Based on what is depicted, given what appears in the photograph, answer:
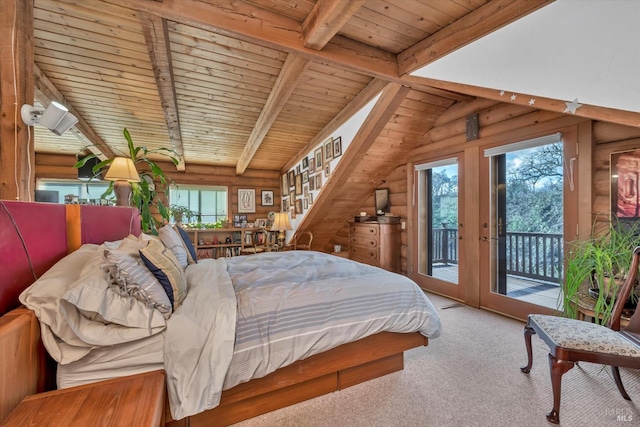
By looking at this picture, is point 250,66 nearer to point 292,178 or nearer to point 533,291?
point 292,178

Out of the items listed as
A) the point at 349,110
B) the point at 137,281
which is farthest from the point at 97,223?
the point at 349,110

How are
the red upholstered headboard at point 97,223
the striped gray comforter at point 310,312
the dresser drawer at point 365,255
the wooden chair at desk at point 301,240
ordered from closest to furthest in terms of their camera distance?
the striped gray comforter at point 310,312 → the red upholstered headboard at point 97,223 → the dresser drawer at point 365,255 → the wooden chair at desk at point 301,240

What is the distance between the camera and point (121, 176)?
8.87ft

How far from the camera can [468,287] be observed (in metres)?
3.47

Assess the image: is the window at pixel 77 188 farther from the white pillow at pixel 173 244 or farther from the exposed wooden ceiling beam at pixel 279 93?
the white pillow at pixel 173 244

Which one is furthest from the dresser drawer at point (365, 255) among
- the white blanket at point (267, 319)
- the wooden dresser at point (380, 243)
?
the white blanket at point (267, 319)

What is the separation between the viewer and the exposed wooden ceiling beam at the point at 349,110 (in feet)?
11.0

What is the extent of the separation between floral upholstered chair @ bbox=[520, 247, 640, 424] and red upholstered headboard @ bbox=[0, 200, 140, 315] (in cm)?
269

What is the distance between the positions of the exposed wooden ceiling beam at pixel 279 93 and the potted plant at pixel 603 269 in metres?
2.92

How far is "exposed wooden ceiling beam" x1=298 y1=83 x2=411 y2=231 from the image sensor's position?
319 centimetres

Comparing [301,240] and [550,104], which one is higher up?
[550,104]

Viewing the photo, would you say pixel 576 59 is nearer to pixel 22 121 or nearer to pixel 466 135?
pixel 466 135

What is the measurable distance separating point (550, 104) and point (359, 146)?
2102 millimetres

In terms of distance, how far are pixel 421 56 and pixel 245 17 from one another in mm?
1632
